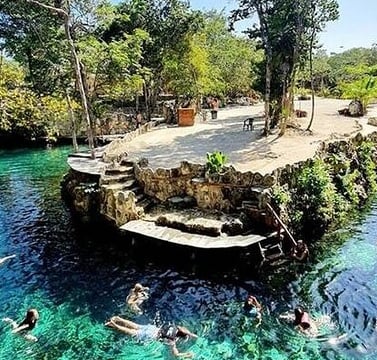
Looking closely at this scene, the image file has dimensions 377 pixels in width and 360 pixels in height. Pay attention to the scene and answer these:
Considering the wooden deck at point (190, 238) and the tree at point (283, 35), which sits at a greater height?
the tree at point (283, 35)

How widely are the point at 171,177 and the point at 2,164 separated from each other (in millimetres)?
27631

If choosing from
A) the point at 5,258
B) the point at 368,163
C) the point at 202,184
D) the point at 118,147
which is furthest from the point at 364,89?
the point at 5,258

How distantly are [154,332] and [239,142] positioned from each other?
18205 millimetres

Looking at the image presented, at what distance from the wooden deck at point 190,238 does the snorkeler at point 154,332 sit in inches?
154

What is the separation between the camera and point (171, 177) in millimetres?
21094

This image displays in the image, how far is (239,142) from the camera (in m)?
29.6

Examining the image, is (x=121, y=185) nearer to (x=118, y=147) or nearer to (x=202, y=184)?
(x=202, y=184)

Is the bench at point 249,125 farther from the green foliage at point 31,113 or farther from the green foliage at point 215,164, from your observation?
the green foliage at point 31,113

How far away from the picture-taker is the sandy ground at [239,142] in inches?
955

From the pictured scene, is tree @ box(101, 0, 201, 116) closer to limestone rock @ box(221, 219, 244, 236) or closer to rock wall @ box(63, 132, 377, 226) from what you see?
rock wall @ box(63, 132, 377, 226)

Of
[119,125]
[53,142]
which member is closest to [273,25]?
[119,125]

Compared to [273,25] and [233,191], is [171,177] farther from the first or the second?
[273,25]

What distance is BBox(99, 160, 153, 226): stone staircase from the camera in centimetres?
1992

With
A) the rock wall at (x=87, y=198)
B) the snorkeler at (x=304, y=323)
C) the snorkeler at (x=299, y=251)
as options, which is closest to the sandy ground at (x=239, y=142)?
the rock wall at (x=87, y=198)
